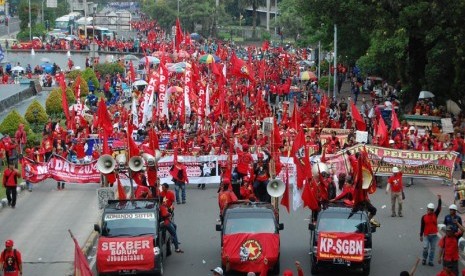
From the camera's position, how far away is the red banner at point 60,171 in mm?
29859

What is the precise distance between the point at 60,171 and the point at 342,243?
12.4m

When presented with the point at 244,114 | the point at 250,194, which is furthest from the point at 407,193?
the point at 244,114

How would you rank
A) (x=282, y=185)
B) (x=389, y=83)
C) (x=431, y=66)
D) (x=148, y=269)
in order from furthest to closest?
1. (x=389, y=83)
2. (x=431, y=66)
3. (x=282, y=185)
4. (x=148, y=269)

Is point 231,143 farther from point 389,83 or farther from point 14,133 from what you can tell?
point 389,83

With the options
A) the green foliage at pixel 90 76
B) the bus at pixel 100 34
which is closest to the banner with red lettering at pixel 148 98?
the green foliage at pixel 90 76

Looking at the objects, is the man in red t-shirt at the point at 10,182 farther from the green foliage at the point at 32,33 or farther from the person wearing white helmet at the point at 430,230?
the green foliage at the point at 32,33

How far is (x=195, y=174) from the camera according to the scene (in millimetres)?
30562

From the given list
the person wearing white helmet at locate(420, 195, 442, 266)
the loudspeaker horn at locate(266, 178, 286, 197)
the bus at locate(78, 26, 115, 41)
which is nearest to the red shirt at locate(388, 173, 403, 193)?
the loudspeaker horn at locate(266, 178, 286, 197)

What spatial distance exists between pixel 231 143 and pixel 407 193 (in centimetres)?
519

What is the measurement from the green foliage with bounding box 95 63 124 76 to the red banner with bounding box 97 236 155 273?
50.1m

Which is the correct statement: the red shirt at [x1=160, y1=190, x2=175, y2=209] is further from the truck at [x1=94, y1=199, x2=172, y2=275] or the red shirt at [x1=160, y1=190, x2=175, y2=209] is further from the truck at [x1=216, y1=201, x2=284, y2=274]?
the truck at [x1=216, y1=201, x2=284, y2=274]

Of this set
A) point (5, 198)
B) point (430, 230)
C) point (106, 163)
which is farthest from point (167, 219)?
point (5, 198)

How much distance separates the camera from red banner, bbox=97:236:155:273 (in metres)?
19.4

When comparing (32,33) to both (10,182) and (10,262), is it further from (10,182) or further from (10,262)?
(10,262)
